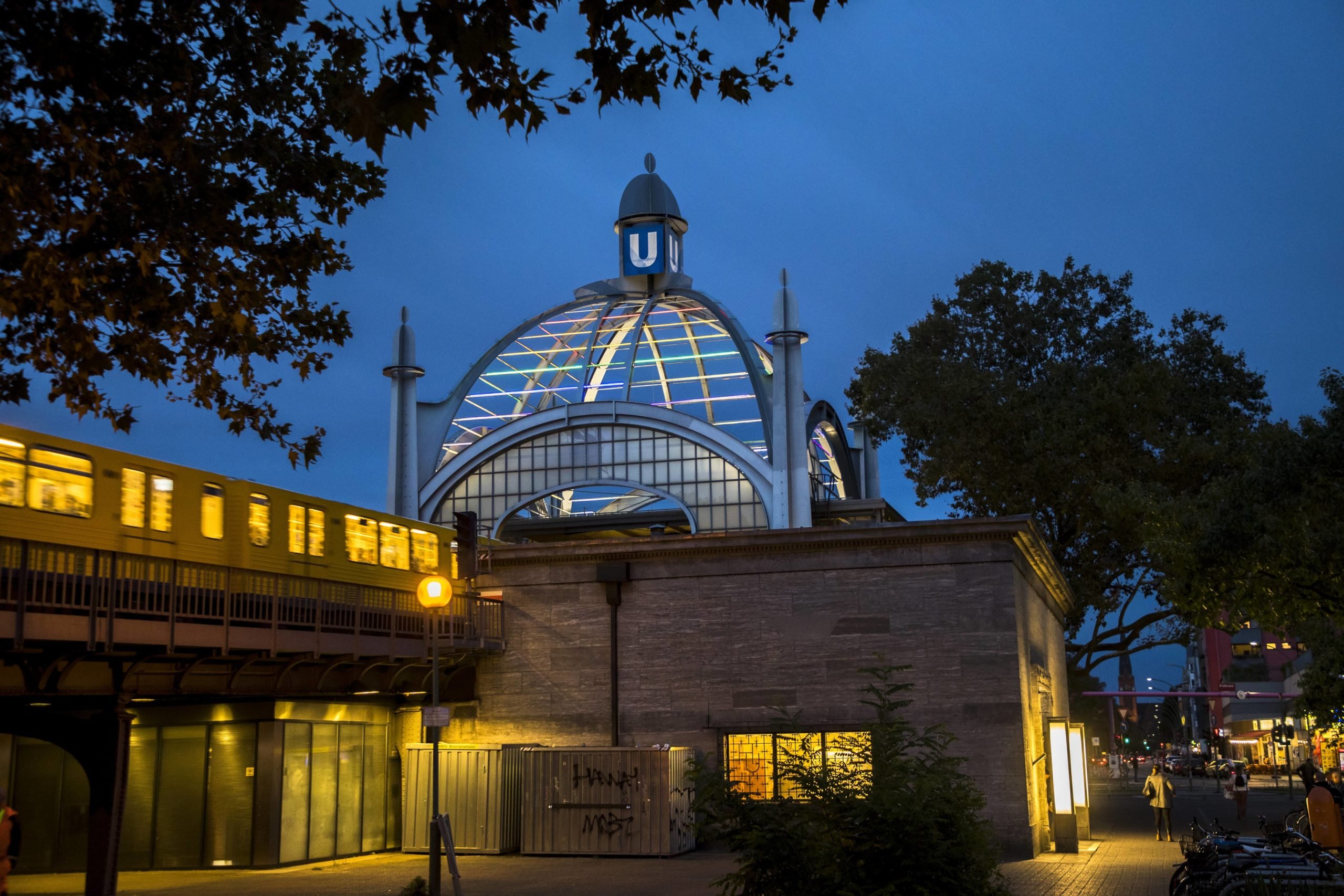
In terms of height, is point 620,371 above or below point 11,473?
above

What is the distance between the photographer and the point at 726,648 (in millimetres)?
26438

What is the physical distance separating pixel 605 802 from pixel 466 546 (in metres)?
6.75

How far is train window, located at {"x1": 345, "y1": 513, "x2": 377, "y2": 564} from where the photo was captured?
27.2 meters

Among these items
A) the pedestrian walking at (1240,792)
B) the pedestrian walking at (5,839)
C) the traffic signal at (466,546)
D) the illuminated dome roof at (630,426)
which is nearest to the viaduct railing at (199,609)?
the pedestrian walking at (5,839)

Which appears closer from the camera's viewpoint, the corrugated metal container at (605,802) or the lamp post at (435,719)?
the lamp post at (435,719)

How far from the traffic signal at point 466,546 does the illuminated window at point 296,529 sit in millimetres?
5910

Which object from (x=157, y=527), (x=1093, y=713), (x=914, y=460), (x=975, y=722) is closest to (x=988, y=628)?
(x=975, y=722)

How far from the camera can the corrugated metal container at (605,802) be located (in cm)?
2450

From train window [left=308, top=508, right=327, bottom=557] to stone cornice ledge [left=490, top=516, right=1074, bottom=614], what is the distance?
3.64 metres

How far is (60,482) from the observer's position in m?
20.6

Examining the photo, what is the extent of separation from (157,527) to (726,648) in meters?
11.2

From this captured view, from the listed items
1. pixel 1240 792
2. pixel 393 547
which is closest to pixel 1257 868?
pixel 393 547

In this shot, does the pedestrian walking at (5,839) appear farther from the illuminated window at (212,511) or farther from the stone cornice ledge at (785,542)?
the stone cornice ledge at (785,542)

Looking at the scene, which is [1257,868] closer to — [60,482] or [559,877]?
[559,877]
